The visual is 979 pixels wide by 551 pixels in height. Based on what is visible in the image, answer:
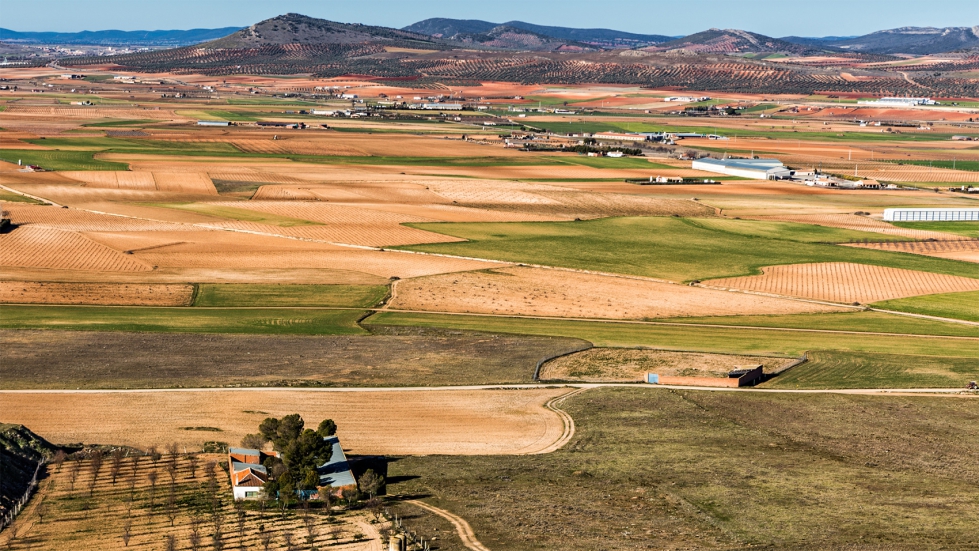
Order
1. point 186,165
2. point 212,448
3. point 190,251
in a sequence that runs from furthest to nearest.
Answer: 1. point 186,165
2. point 190,251
3. point 212,448

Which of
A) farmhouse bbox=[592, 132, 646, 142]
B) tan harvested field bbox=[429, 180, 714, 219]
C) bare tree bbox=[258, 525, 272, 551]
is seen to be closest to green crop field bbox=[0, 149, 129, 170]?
tan harvested field bbox=[429, 180, 714, 219]

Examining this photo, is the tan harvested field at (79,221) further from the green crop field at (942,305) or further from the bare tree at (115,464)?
the green crop field at (942,305)

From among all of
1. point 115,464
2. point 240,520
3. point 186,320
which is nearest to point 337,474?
point 240,520

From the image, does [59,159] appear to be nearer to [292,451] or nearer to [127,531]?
[292,451]

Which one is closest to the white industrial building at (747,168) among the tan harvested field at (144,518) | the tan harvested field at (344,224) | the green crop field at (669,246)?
the green crop field at (669,246)

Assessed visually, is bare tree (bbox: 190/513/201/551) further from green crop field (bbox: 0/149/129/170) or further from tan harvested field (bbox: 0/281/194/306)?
green crop field (bbox: 0/149/129/170)

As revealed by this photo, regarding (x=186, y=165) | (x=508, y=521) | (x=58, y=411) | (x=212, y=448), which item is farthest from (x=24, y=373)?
(x=186, y=165)

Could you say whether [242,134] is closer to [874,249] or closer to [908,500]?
[874,249]
